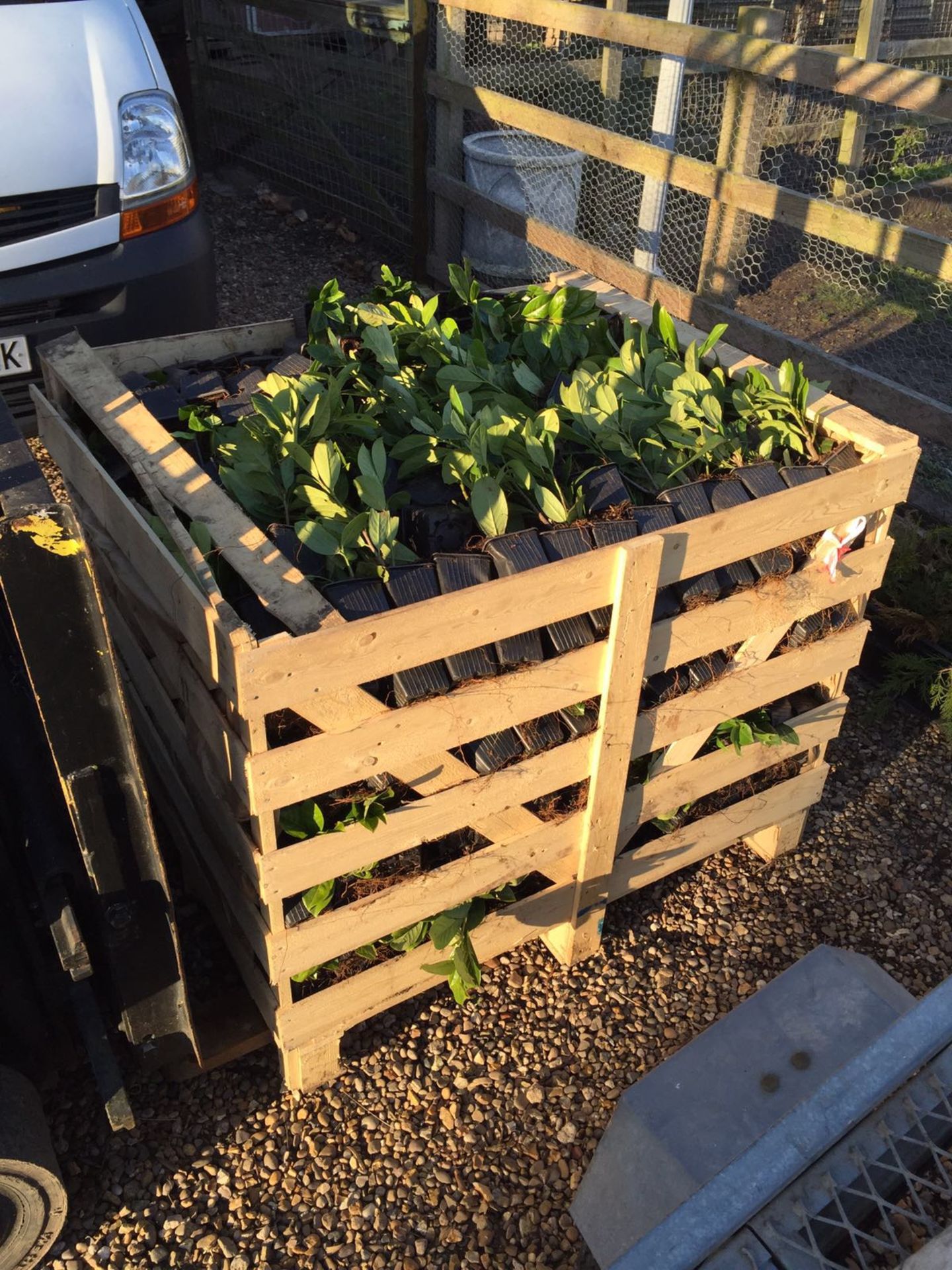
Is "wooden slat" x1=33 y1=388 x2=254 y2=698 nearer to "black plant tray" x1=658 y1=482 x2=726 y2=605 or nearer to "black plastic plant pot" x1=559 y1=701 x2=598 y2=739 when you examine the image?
"black plastic plant pot" x1=559 y1=701 x2=598 y2=739

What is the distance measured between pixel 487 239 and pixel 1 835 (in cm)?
515

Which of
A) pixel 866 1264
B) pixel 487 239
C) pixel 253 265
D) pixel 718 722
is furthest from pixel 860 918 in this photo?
pixel 253 265

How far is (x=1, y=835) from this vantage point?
2.22 meters

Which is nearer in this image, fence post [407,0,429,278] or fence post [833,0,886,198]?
fence post [407,0,429,278]

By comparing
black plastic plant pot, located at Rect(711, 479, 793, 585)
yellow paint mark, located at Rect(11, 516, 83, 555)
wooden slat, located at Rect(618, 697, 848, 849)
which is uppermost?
yellow paint mark, located at Rect(11, 516, 83, 555)

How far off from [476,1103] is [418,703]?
116 cm

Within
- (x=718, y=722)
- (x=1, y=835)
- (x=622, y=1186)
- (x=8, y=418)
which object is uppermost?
(x=8, y=418)

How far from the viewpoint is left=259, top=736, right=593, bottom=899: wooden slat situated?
7.54ft

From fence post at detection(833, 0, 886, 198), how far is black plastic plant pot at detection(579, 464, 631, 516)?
603 cm

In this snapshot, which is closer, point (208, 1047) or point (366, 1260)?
point (366, 1260)

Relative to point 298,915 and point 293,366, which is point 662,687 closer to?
point 298,915

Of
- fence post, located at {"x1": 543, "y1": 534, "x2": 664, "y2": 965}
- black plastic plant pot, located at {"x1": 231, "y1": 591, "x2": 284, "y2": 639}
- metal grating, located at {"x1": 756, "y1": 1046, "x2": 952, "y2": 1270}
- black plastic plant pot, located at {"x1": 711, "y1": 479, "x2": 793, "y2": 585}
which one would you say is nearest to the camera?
metal grating, located at {"x1": 756, "y1": 1046, "x2": 952, "y2": 1270}

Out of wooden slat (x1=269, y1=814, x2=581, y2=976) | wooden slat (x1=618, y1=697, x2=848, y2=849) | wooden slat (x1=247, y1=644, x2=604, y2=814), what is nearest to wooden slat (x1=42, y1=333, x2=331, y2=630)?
wooden slat (x1=247, y1=644, x2=604, y2=814)

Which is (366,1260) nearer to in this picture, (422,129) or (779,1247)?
(779,1247)
